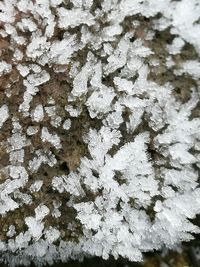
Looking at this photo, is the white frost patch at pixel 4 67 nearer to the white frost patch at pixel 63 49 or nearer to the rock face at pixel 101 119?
the rock face at pixel 101 119

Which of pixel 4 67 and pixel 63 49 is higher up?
pixel 63 49

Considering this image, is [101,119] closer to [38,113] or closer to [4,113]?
[38,113]

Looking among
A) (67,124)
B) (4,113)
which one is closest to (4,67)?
(4,113)

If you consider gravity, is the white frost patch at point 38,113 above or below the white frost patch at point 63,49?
Answer: below

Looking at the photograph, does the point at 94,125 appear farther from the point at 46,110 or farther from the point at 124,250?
the point at 124,250

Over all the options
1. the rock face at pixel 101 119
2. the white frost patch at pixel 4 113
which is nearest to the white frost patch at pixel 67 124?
the rock face at pixel 101 119

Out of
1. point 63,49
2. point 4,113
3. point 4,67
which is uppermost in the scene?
point 63,49

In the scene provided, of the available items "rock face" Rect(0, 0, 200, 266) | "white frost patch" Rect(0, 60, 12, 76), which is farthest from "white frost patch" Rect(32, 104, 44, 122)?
"white frost patch" Rect(0, 60, 12, 76)

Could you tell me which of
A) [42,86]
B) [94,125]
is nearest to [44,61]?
[42,86]
